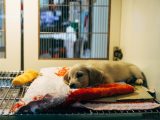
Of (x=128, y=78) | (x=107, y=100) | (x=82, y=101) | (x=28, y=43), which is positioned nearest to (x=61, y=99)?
(x=82, y=101)

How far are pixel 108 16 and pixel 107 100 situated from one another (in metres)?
1.46

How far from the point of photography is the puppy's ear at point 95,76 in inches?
67.4

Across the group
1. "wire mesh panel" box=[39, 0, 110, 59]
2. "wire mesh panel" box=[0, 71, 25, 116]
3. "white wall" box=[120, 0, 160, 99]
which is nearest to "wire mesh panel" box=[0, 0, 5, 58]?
"wire mesh panel" box=[39, 0, 110, 59]

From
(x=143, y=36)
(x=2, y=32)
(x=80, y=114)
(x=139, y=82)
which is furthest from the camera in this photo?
(x=2, y=32)

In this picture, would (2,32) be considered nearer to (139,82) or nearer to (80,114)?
(139,82)

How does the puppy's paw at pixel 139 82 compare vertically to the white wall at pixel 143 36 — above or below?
below

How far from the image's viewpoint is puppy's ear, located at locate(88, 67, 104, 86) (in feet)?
5.62

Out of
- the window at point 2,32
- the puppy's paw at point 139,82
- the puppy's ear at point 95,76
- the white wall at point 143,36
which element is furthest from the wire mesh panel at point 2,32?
the puppy's paw at point 139,82

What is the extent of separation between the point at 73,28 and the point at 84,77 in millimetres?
1141

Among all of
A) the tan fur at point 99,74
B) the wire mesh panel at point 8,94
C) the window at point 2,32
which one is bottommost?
the wire mesh panel at point 8,94

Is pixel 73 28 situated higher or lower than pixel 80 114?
higher

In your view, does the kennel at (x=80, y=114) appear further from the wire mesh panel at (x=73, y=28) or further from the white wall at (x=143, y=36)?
the wire mesh panel at (x=73, y=28)

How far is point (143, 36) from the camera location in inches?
Answer: 79.7

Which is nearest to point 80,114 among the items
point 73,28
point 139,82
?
point 139,82
